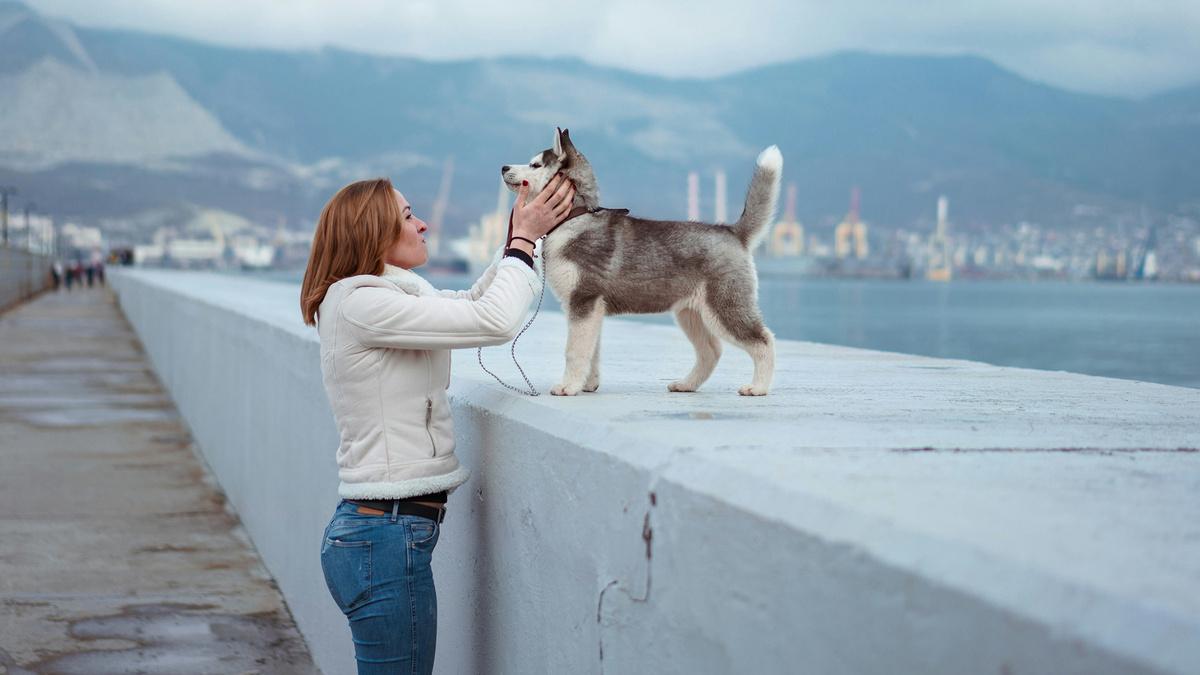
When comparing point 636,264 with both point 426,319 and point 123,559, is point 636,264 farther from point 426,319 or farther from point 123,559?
point 123,559

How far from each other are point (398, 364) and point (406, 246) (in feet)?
1.09

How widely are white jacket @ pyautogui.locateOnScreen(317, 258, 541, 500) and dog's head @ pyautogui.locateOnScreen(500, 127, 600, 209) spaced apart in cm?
33

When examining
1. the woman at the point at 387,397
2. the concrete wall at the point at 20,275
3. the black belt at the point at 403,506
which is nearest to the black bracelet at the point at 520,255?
the woman at the point at 387,397

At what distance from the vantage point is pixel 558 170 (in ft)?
12.2

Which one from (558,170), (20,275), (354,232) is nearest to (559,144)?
(558,170)

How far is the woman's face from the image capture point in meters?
3.49

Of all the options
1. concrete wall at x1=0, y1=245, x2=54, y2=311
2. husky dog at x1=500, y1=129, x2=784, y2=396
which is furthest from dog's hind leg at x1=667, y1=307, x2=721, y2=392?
concrete wall at x1=0, y1=245, x2=54, y2=311

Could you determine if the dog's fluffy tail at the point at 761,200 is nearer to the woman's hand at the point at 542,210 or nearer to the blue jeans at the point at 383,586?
the woman's hand at the point at 542,210

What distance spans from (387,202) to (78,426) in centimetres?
1005

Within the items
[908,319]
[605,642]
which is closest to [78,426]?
[605,642]

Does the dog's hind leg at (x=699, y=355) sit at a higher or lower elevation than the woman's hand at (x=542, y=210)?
lower

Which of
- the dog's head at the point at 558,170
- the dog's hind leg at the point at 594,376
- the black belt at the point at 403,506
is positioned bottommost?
the black belt at the point at 403,506

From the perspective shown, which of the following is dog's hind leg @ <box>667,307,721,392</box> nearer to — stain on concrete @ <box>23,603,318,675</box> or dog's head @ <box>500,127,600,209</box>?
dog's head @ <box>500,127,600,209</box>

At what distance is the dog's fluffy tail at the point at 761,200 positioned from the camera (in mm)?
3865
